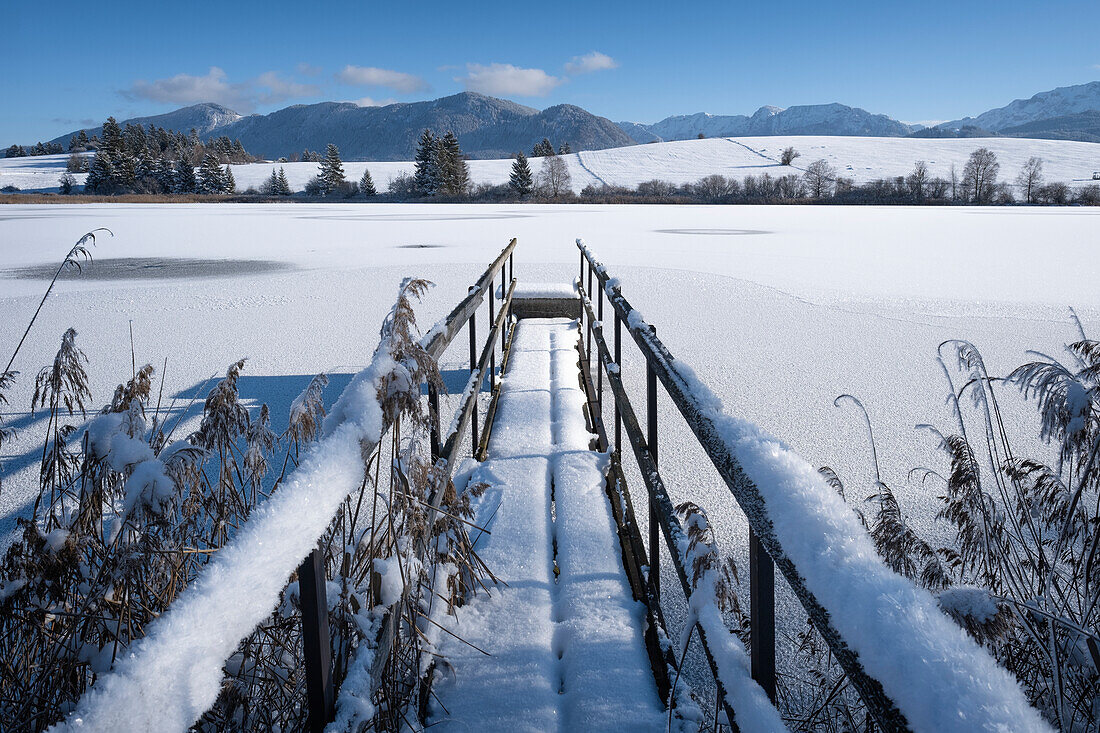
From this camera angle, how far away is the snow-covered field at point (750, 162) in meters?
66.6

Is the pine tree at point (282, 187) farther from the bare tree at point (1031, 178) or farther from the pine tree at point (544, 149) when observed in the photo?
the bare tree at point (1031, 178)

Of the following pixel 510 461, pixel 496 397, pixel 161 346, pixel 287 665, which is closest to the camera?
pixel 287 665

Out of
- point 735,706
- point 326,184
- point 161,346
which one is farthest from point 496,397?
point 326,184

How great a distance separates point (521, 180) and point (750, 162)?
1137 inches

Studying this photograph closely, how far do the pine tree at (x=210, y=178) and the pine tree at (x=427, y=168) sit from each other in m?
20.6

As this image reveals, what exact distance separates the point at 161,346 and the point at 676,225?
19.8 m

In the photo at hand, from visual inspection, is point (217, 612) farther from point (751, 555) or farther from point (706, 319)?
point (706, 319)

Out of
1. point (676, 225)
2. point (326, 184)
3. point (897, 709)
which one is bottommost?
point (897, 709)

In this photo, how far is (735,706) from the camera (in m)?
1.08

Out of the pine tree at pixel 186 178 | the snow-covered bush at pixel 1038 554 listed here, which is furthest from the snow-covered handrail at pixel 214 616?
the pine tree at pixel 186 178

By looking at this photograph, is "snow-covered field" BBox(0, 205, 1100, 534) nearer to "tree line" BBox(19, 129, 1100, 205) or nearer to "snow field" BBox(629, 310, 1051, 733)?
"snow field" BBox(629, 310, 1051, 733)

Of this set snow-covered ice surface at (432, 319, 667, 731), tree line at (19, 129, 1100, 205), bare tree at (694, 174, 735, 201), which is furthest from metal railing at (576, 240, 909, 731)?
bare tree at (694, 174, 735, 201)

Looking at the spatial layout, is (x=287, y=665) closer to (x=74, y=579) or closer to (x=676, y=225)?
(x=74, y=579)

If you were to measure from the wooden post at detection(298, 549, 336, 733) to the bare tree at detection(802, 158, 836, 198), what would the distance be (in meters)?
57.2
